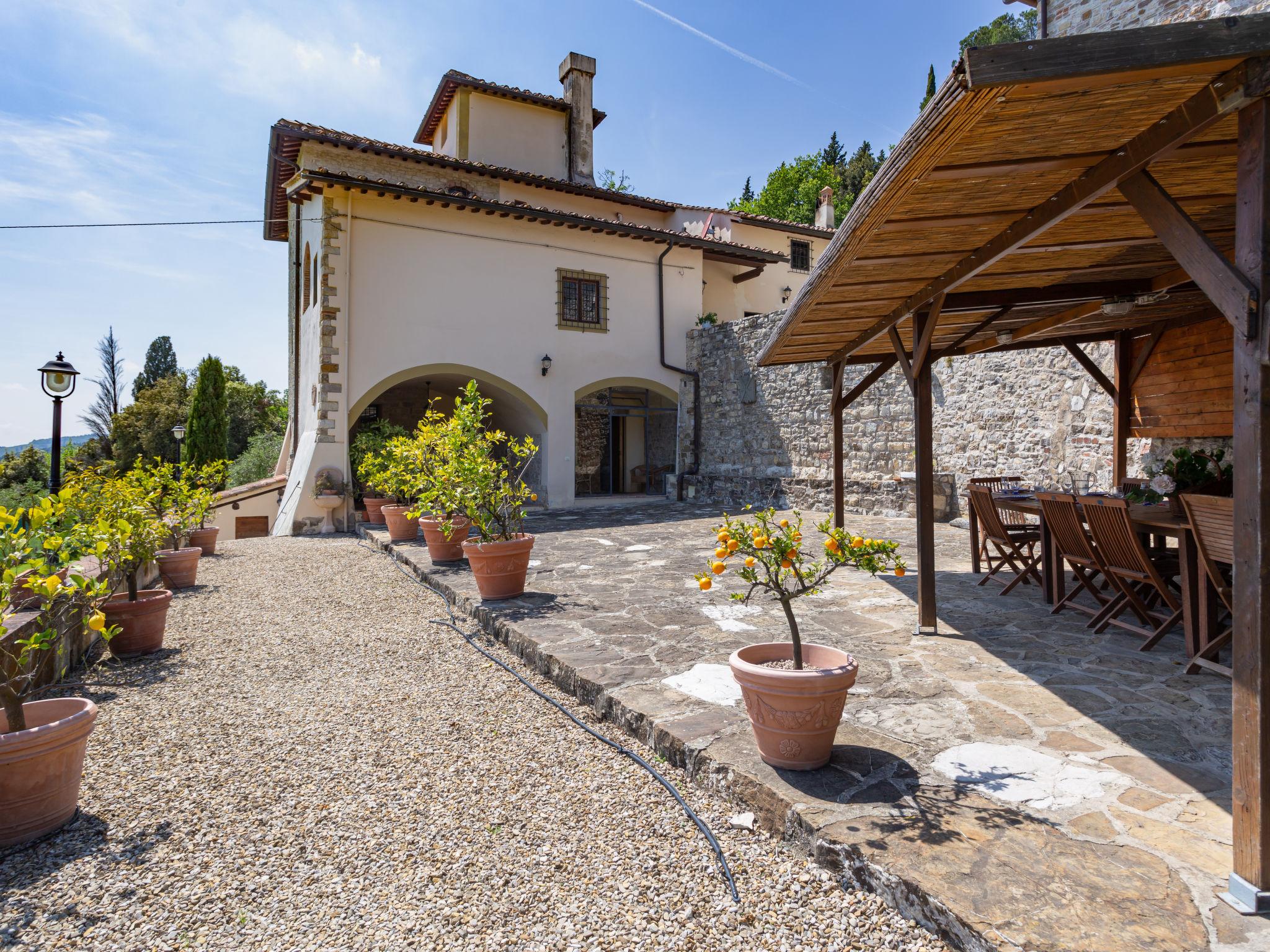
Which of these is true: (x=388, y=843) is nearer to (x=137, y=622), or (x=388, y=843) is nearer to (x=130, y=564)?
(x=137, y=622)

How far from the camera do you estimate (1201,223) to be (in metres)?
3.66

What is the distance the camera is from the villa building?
10562mm

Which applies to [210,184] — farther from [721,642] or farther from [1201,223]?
[1201,223]

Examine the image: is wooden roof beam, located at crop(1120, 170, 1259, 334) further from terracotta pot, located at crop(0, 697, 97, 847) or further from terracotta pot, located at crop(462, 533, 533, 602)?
terracotta pot, located at crop(462, 533, 533, 602)

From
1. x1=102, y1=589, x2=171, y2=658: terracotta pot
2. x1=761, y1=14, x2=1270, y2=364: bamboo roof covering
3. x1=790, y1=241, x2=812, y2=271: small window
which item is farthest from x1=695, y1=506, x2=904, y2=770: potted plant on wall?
x1=790, y1=241, x2=812, y2=271: small window

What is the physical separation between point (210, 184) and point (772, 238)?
12.2m

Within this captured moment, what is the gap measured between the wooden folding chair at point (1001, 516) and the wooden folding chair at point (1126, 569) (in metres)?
1.19

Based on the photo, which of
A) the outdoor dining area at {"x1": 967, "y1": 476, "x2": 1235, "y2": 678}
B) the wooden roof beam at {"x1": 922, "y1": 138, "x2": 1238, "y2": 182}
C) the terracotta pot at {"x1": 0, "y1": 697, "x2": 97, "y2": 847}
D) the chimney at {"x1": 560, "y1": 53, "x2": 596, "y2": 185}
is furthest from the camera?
the chimney at {"x1": 560, "y1": 53, "x2": 596, "y2": 185}

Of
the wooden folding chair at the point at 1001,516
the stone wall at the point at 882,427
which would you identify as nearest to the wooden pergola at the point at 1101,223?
the wooden folding chair at the point at 1001,516

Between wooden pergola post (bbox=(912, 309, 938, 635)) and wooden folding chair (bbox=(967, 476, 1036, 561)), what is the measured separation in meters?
1.25

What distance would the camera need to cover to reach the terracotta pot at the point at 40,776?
88.6 inches

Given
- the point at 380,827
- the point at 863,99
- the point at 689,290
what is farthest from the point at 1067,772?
the point at 863,99

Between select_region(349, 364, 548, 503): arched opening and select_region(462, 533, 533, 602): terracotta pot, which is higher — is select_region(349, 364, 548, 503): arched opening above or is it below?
above

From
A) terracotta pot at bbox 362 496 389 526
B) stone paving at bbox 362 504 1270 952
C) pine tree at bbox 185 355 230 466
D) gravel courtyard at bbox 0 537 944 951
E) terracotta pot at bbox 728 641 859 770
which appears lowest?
gravel courtyard at bbox 0 537 944 951
